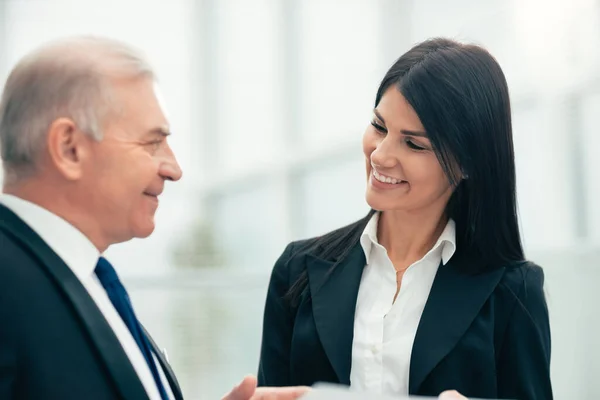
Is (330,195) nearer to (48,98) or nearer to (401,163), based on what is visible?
(401,163)

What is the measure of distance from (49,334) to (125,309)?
184mm

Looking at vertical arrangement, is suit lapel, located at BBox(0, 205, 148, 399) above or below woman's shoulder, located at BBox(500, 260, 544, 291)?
above

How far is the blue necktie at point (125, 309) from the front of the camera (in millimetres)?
1248

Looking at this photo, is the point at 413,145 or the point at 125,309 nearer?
the point at 125,309

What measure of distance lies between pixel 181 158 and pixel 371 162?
9.56 ft

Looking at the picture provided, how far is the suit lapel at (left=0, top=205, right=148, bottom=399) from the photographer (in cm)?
110

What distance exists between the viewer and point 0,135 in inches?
46.8

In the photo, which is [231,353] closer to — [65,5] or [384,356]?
[65,5]

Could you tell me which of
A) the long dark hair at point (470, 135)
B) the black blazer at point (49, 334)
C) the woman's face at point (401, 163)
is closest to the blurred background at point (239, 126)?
the long dark hair at point (470, 135)

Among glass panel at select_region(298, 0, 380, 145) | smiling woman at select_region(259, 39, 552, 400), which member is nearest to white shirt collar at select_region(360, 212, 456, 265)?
smiling woman at select_region(259, 39, 552, 400)

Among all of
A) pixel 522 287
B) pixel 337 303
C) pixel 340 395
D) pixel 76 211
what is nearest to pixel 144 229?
pixel 76 211

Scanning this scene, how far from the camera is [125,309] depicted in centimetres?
126

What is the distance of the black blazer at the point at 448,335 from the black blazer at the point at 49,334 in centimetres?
65

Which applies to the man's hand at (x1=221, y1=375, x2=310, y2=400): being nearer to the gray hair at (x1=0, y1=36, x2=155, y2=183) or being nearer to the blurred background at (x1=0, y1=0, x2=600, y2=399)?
the gray hair at (x1=0, y1=36, x2=155, y2=183)
